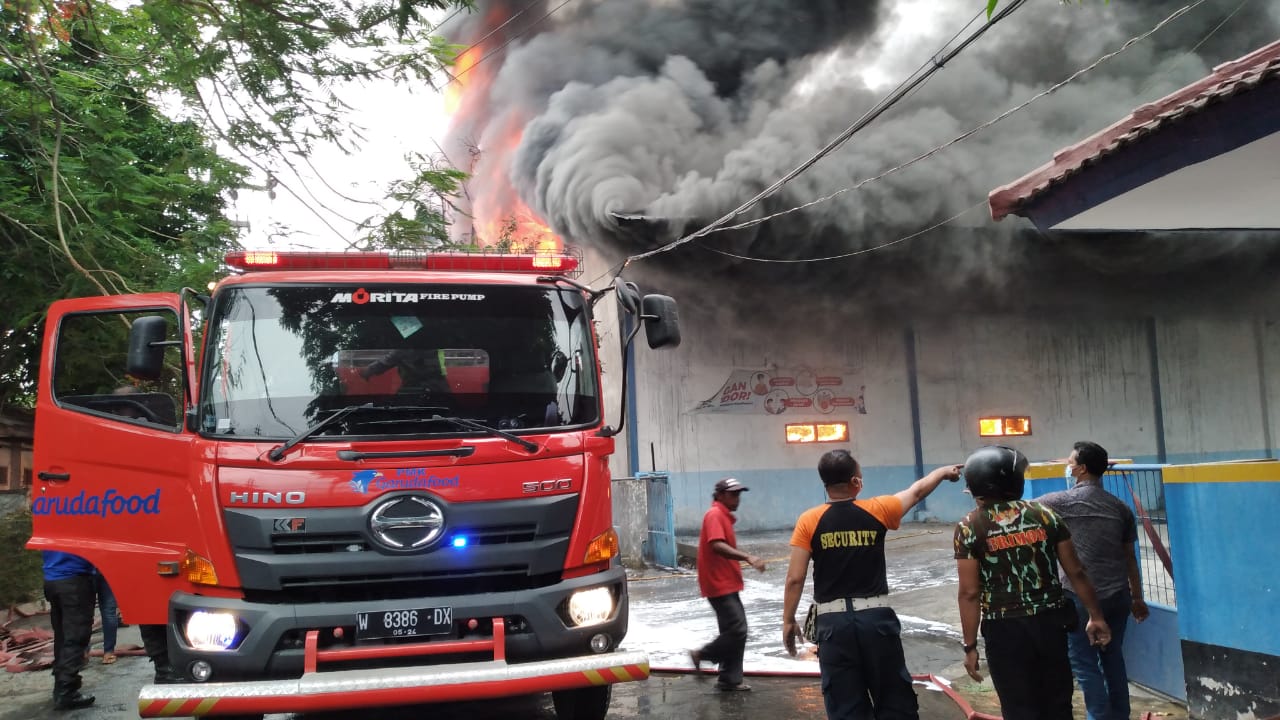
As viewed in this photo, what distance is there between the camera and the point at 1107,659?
15.4 feet

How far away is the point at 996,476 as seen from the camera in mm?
3768

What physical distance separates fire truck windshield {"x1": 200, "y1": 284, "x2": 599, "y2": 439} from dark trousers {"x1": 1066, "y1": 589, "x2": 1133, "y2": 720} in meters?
2.80

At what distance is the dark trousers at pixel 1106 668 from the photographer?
15.4 feet

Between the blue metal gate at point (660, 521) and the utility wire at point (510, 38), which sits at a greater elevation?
the utility wire at point (510, 38)

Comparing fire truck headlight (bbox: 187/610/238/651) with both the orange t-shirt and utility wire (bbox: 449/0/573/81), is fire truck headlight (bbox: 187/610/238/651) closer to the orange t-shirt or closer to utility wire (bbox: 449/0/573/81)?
the orange t-shirt

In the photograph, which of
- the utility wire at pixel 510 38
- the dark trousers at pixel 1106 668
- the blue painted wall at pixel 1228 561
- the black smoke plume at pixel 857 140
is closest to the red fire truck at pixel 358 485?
the dark trousers at pixel 1106 668

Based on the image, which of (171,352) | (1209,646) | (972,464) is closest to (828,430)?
(171,352)

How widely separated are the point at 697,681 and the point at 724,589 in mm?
866

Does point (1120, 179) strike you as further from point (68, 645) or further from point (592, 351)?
point (68, 645)

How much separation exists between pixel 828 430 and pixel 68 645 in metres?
13.5

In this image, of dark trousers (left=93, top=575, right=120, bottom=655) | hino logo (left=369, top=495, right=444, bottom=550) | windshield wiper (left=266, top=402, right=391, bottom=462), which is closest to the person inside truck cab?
windshield wiper (left=266, top=402, right=391, bottom=462)

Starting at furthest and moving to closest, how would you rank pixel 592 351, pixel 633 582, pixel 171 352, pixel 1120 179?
pixel 633 582 < pixel 171 352 < pixel 1120 179 < pixel 592 351

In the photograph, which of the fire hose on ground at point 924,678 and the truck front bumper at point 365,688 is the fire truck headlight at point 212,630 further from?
the fire hose on ground at point 924,678

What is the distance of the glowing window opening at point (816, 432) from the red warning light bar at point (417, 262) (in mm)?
12349
